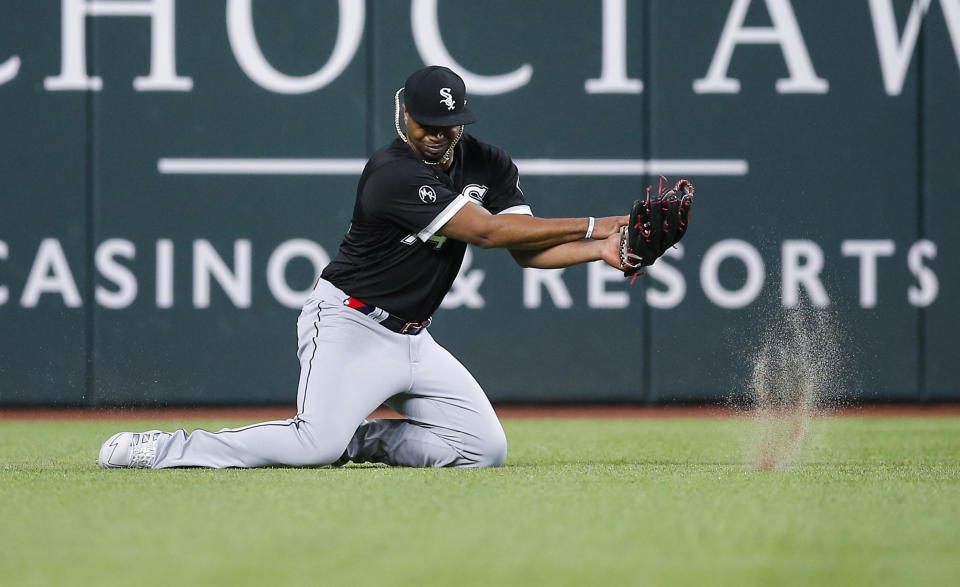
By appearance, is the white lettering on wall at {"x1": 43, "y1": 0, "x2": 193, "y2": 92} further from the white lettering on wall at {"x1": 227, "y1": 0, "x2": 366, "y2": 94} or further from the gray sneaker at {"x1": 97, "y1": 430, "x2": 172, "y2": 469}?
the gray sneaker at {"x1": 97, "y1": 430, "x2": 172, "y2": 469}

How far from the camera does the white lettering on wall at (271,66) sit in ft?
27.5

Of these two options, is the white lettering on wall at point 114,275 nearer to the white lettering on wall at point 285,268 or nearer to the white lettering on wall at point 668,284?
the white lettering on wall at point 285,268

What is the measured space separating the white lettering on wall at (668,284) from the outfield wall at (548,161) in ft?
0.08

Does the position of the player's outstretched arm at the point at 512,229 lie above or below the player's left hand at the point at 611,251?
above

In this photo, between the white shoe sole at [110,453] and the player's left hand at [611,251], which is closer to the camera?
the player's left hand at [611,251]

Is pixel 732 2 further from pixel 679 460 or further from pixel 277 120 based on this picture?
pixel 679 460

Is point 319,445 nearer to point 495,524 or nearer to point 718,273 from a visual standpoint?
point 495,524

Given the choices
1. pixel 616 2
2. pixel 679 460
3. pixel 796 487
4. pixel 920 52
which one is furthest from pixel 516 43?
pixel 796 487

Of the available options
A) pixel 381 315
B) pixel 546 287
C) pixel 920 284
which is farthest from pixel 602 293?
pixel 381 315

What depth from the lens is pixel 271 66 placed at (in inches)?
332

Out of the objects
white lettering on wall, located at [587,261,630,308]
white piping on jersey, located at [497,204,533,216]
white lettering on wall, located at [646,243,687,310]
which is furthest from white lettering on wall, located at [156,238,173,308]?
white piping on jersey, located at [497,204,533,216]

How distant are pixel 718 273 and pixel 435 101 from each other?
4.09m

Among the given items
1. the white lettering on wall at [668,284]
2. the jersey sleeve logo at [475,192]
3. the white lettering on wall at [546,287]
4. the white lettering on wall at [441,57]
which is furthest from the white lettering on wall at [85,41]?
the jersey sleeve logo at [475,192]

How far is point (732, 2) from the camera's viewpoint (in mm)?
8484
